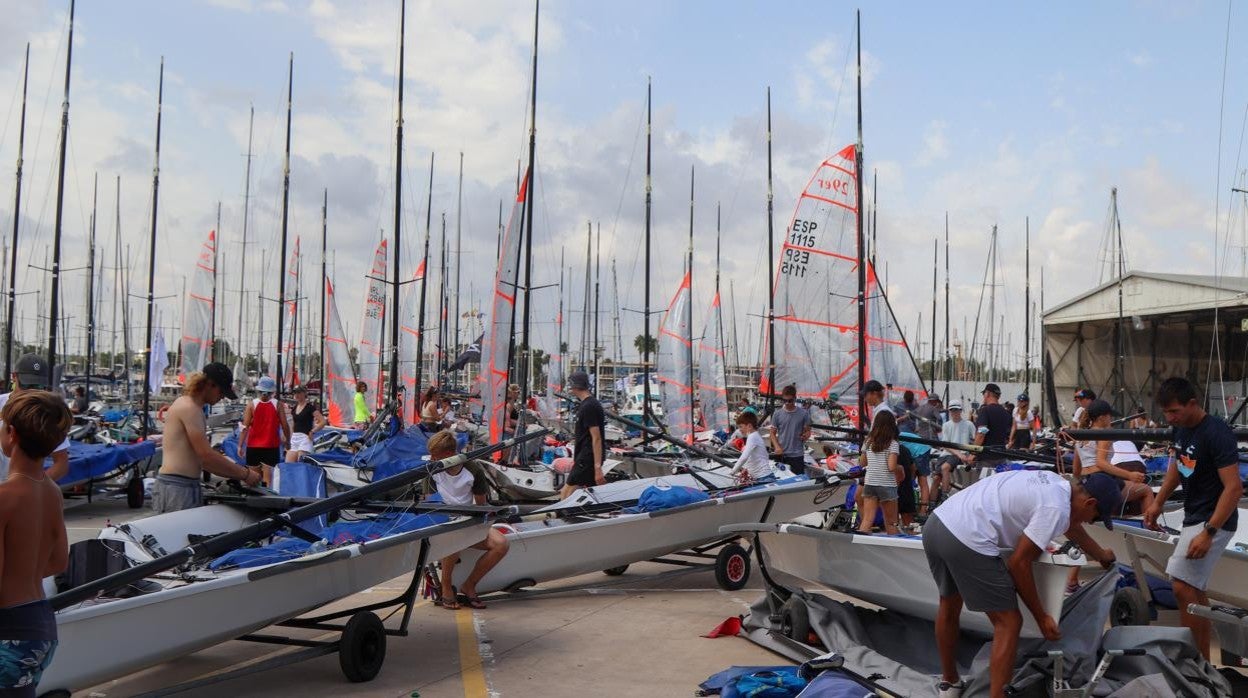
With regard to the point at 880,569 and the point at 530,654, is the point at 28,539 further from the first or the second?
the point at 880,569

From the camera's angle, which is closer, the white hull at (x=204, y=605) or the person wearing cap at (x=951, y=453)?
the white hull at (x=204, y=605)

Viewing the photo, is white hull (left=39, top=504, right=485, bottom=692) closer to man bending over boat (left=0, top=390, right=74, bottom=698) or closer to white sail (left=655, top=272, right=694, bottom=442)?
man bending over boat (left=0, top=390, right=74, bottom=698)

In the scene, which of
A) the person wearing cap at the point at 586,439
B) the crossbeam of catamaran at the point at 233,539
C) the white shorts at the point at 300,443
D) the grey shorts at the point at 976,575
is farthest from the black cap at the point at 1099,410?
the white shorts at the point at 300,443

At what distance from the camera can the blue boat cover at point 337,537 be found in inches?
247

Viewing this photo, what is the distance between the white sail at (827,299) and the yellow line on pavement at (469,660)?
13.4m

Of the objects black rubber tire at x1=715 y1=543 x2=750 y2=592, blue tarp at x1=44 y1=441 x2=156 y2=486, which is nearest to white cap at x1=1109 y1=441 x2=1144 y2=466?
black rubber tire at x1=715 y1=543 x2=750 y2=592

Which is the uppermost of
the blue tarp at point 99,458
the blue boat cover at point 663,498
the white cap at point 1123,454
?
the white cap at point 1123,454

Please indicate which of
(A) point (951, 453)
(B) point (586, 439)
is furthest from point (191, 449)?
(A) point (951, 453)

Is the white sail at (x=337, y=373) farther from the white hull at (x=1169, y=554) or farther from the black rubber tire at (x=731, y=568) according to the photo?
the white hull at (x=1169, y=554)

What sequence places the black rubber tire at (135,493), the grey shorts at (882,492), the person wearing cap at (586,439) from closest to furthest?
the grey shorts at (882,492) → the person wearing cap at (586,439) → the black rubber tire at (135,493)

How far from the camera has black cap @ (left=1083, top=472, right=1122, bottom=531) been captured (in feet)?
26.7

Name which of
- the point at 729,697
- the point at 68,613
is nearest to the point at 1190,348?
the point at 729,697

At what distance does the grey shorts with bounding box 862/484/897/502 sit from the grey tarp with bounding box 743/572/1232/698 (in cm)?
266

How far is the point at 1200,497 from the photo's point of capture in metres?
6.31
